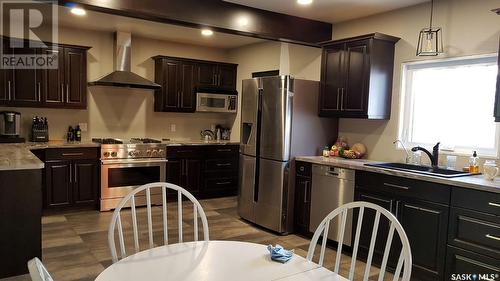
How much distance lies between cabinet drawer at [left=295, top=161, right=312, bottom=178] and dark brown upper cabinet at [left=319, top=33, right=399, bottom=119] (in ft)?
2.04

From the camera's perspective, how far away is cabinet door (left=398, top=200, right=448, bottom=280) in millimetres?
2854

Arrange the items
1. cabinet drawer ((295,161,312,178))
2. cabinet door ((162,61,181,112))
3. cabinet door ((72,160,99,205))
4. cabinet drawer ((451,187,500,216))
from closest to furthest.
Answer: cabinet drawer ((451,187,500,216))
cabinet drawer ((295,161,312,178))
cabinet door ((72,160,99,205))
cabinet door ((162,61,181,112))

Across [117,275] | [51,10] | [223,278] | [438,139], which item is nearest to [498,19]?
[438,139]

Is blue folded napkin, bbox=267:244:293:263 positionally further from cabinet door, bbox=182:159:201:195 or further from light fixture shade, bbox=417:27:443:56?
cabinet door, bbox=182:159:201:195

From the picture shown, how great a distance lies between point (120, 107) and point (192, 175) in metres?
1.52

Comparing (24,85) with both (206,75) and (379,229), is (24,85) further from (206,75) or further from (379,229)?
(379,229)

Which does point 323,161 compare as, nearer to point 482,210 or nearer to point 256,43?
point 482,210

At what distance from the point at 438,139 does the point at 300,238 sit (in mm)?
1752

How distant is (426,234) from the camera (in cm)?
Answer: 295

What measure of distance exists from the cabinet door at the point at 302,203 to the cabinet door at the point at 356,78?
0.90m

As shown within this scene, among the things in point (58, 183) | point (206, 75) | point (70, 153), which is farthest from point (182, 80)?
point (58, 183)

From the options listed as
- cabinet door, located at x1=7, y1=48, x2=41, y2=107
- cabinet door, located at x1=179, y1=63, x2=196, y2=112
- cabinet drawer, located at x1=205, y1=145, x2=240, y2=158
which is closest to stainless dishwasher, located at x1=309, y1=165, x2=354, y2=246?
cabinet drawer, located at x1=205, y1=145, x2=240, y2=158

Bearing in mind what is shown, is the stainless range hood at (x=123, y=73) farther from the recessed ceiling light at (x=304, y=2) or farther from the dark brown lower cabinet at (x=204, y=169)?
the recessed ceiling light at (x=304, y=2)

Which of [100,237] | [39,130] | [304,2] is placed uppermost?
[304,2]
